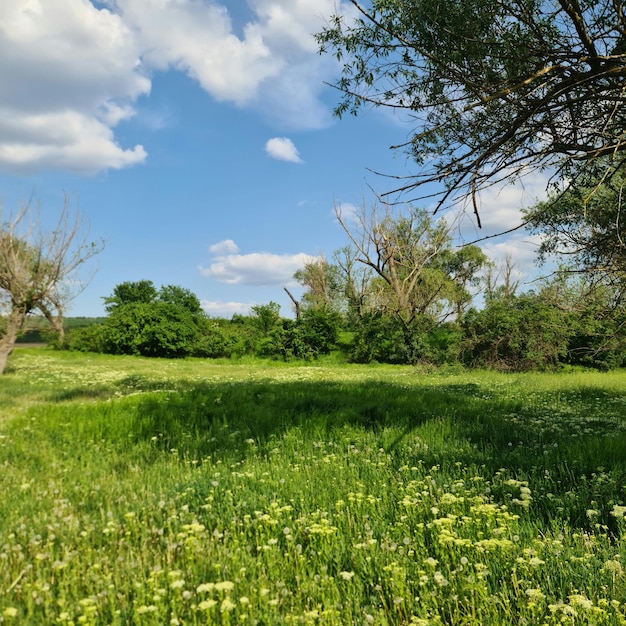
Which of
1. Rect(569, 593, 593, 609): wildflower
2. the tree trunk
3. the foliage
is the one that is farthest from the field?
the foliage

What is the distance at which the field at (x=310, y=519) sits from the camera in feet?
10.0

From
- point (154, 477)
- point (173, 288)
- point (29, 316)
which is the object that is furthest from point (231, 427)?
point (173, 288)

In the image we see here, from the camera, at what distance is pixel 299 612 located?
9.95ft

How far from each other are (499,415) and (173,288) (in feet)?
178

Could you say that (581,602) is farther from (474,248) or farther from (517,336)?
(474,248)

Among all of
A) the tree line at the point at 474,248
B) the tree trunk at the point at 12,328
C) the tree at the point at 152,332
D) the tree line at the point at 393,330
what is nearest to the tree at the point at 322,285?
the tree line at the point at 474,248

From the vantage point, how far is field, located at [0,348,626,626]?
3062 millimetres

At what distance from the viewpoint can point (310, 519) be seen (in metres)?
4.46

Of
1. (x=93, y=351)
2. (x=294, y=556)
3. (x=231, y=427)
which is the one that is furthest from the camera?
(x=93, y=351)

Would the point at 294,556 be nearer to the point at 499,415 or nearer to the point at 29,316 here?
the point at 499,415

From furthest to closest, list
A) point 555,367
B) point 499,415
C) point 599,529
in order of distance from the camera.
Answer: point 555,367 → point 499,415 → point 599,529

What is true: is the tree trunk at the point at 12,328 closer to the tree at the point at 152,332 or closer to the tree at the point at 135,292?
the tree at the point at 152,332

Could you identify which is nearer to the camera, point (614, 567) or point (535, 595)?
point (535, 595)

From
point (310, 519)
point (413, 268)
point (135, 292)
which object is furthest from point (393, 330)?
point (135, 292)
